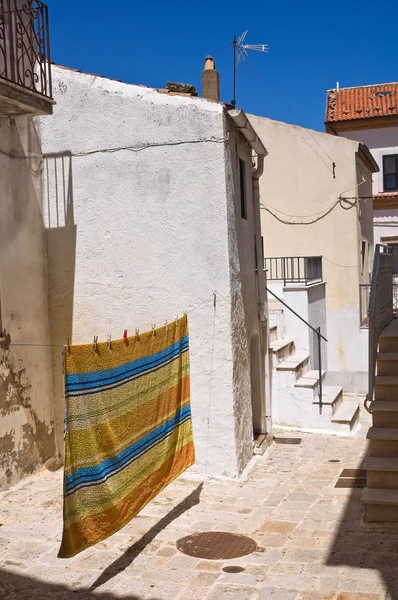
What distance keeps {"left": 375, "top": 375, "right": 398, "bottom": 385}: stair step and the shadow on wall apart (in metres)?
4.94

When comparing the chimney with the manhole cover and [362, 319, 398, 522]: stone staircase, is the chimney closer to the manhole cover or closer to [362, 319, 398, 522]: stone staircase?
[362, 319, 398, 522]: stone staircase

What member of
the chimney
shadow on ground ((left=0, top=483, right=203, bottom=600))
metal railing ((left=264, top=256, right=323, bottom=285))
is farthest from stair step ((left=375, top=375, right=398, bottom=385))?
metal railing ((left=264, top=256, right=323, bottom=285))

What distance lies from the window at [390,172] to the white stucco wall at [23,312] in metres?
23.2

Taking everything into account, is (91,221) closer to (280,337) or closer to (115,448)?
(115,448)

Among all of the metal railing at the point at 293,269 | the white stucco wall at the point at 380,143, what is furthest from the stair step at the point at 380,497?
the white stucco wall at the point at 380,143

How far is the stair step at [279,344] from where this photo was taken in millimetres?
14495

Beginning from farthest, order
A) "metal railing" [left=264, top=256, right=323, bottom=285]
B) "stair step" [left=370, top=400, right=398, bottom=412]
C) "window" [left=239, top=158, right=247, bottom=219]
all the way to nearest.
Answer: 1. "metal railing" [left=264, top=256, right=323, bottom=285]
2. "window" [left=239, top=158, right=247, bottom=219]
3. "stair step" [left=370, top=400, right=398, bottom=412]

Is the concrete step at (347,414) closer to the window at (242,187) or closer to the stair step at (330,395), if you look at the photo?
the stair step at (330,395)

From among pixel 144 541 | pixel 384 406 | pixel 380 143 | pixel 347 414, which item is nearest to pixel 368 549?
pixel 384 406

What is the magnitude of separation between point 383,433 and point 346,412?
699 cm

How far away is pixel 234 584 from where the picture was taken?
677 cm

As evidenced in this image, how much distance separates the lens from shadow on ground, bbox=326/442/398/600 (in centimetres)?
680

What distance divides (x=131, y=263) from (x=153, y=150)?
5.62ft

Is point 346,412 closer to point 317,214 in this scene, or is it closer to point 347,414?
point 347,414
